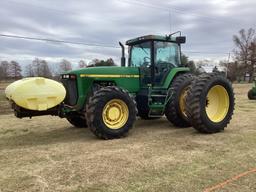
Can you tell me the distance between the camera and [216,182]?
13.4 ft

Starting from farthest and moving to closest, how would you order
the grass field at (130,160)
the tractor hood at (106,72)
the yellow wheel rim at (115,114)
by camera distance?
the tractor hood at (106,72)
the yellow wheel rim at (115,114)
the grass field at (130,160)

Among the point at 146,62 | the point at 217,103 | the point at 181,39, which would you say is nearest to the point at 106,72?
the point at 146,62

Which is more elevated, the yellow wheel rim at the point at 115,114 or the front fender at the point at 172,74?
the front fender at the point at 172,74

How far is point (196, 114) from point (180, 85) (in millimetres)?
1144

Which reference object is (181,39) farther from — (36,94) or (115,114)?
(36,94)

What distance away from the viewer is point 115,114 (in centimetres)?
691

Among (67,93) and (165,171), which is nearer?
(165,171)

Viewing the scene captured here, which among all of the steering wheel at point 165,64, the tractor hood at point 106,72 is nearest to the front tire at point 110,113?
the tractor hood at point 106,72

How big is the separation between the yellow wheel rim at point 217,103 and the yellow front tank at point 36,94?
11.5 feet

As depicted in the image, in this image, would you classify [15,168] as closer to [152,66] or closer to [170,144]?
[170,144]

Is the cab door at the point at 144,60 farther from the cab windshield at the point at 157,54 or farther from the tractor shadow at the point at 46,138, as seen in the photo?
the tractor shadow at the point at 46,138

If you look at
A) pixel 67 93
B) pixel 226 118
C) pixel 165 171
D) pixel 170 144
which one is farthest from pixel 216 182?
pixel 67 93

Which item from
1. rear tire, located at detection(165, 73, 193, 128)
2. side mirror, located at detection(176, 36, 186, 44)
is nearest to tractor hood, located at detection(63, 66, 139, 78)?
rear tire, located at detection(165, 73, 193, 128)

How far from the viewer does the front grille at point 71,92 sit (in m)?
7.19
